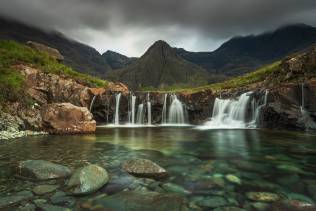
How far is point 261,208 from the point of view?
6.26 m

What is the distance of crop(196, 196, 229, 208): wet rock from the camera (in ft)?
21.2

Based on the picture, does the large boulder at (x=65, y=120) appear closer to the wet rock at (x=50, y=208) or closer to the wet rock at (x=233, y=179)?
the wet rock at (x=233, y=179)

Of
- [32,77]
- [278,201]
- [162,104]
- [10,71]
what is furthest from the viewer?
[162,104]

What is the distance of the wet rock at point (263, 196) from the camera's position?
680 cm

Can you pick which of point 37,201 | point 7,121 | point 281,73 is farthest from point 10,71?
point 281,73

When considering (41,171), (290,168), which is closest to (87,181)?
(41,171)

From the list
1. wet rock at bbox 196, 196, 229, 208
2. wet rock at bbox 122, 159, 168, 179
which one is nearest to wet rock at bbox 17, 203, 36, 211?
wet rock at bbox 122, 159, 168, 179

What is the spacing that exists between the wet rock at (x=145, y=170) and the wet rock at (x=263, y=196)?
9.88 ft

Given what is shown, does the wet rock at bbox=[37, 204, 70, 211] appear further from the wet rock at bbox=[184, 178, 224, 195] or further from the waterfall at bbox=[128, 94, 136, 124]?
the waterfall at bbox=[128, 94, 136, 124]

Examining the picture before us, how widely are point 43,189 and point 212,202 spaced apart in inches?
186

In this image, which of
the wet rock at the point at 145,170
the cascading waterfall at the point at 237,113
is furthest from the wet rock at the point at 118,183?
the cascading waterfall at the point at 237,113

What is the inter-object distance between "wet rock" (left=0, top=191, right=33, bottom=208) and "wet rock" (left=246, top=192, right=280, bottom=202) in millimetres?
5885

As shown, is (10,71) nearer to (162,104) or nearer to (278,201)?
(162,104)

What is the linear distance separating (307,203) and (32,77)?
35.4 meters
